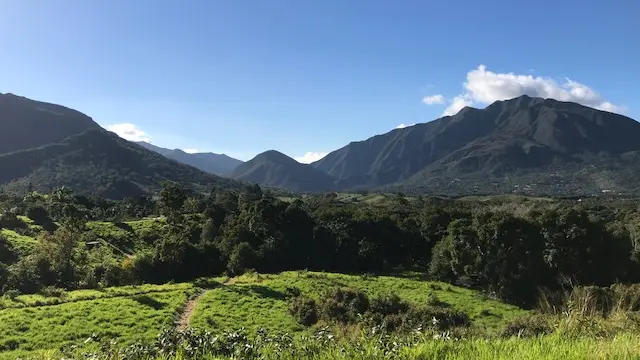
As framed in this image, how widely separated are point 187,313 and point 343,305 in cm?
1223

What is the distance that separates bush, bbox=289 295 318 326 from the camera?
3634cm

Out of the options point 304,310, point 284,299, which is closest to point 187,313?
point 304,310

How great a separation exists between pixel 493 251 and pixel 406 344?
156ft

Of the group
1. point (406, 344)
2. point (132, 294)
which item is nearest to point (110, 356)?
point (406, 344)

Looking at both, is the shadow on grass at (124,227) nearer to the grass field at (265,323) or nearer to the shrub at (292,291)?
the grass field at (265,323)

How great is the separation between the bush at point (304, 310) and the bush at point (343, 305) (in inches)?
29.0

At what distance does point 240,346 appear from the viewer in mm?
6422

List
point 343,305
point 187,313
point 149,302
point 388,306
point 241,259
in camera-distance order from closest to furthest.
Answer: point 187,313
point 388,306
point 343,305
point 149,302
point 241,259

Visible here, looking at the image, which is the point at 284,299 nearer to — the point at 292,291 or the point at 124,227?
the point at 292,291

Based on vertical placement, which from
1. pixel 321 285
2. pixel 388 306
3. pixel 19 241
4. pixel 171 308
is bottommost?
pixel 171 308

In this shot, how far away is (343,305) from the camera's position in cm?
3803

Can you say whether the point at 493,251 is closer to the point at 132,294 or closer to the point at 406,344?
the point at 132,294

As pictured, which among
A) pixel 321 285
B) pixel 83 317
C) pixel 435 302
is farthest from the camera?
pixel 321 285

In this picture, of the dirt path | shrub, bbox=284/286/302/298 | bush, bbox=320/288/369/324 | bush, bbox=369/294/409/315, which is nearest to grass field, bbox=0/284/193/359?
the dirt path
